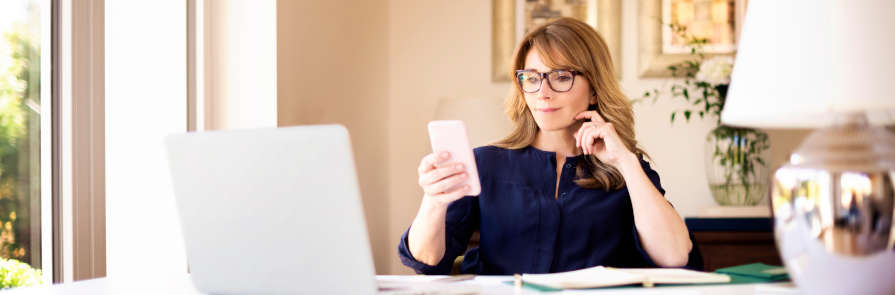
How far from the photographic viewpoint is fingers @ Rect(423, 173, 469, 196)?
1299 mm

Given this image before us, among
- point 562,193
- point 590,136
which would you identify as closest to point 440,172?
point 590,136

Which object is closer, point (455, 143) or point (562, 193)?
point (455, 143)

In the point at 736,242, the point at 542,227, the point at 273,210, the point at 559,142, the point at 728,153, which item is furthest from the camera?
the point at 728,153

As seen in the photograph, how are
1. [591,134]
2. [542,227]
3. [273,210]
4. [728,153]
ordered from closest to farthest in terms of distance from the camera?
[273,210]
[591,134]
[542,227]
[728,153]

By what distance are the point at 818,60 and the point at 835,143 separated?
0.34ft

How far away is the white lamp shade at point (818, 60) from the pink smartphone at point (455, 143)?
42 cm

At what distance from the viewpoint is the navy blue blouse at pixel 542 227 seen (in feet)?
5.80

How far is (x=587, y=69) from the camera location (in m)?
1.87

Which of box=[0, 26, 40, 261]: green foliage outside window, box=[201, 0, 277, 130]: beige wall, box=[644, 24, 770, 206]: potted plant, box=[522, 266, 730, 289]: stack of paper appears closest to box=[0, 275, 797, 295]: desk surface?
box=[522, 266, 730, 289]: stack of paper

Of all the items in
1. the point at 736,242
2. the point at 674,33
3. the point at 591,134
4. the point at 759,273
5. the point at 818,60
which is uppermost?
the point at 674,33

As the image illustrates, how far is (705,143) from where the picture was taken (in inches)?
120

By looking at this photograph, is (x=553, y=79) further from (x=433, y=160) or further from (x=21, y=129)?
(x=21, y=129)

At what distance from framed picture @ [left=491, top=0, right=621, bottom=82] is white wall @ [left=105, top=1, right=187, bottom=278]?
1.49 meters

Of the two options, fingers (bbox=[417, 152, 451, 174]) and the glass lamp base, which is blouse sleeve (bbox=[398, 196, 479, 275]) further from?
the glass lamp base
